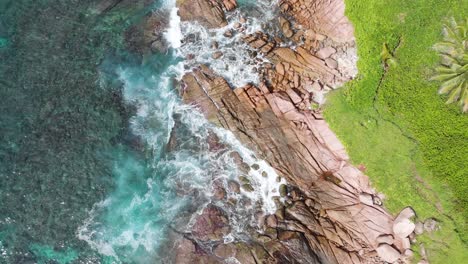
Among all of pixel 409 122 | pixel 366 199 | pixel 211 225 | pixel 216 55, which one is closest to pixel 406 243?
pixel 366 199

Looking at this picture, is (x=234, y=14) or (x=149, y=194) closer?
(x=149, y=194)

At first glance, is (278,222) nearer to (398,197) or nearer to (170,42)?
(398,197)

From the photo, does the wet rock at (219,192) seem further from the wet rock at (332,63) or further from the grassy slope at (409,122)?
the wet rock at (332,63)

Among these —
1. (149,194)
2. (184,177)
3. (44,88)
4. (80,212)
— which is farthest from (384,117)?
(44,88)

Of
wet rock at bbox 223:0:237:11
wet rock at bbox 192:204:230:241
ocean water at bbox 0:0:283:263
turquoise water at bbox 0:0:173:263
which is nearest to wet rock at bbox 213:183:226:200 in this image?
ocean water at bbox 0:0:283:263

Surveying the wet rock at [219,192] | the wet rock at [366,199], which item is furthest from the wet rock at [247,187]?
the wet rock at [366,199]
